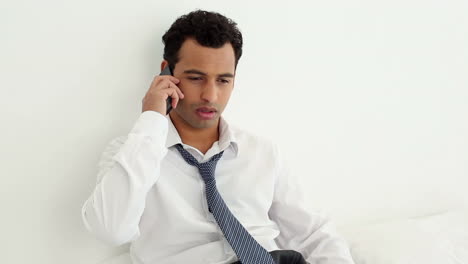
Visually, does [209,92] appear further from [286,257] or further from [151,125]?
[286,257]

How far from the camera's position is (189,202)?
126 centimetres

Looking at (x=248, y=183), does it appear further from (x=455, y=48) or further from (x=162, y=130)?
(x=455, y=48)

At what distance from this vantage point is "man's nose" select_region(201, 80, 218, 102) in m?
1.23

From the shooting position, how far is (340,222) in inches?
73.4

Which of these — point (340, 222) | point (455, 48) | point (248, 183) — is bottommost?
point (340, 222)

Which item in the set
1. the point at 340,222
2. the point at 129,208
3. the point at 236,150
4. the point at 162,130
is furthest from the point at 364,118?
the point at 129,208

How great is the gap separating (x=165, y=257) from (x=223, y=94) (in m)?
0.50

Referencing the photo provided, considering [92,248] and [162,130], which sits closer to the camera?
[162,130]

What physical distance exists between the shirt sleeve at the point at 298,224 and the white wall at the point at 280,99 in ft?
0.86

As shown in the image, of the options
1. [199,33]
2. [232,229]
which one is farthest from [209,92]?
[232,229]

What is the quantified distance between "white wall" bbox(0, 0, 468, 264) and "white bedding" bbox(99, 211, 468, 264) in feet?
0.76

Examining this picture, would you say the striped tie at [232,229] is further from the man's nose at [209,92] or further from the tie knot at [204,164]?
the man's nose at [209,92]

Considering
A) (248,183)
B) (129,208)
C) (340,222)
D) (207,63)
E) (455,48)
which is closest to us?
(129,208)

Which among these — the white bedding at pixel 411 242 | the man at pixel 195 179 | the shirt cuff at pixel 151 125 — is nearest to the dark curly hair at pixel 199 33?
the man at pixel 195 179
